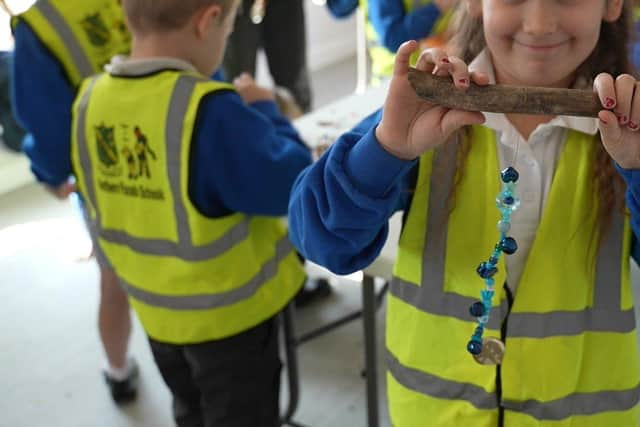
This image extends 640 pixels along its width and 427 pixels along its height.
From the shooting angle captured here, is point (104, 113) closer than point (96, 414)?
Yes

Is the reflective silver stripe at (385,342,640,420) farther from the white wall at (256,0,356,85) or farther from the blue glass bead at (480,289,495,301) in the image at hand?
the white wall at (256,0,356,85)

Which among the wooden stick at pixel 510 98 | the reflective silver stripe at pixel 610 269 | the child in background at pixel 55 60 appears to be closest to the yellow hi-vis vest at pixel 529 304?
the reflective silver stripe at pixel 610 269

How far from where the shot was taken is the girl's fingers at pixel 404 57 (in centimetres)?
63

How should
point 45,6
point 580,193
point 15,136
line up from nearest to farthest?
1. point 580,193
2. point 45,6
3. point 15,136

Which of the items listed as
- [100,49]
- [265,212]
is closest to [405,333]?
[265,212]

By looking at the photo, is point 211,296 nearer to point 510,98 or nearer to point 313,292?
point 510,98

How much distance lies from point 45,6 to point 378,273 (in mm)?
907

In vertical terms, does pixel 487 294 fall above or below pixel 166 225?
above

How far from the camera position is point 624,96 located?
1.98ft

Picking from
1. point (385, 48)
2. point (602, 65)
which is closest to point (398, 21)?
point (385, 48)

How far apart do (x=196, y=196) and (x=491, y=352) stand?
55 cm

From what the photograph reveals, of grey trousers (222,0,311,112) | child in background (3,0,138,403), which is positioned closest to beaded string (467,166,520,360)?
child in background (3,0,138,403)

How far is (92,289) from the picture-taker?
2422 mm

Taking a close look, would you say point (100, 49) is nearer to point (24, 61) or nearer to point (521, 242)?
point (24, 61)
